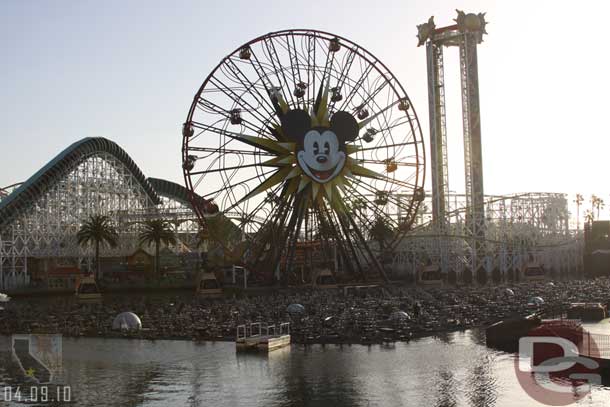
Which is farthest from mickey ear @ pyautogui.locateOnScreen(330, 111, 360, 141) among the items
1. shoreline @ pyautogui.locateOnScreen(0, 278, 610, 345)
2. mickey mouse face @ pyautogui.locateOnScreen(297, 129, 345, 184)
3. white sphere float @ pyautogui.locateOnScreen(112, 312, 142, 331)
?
white sphere float @ pyautogui.locateOnScreen(112, 312, 142, 331)

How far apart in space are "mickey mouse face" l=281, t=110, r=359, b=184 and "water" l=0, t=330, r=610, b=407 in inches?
1031

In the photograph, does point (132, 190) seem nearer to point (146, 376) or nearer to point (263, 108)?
point (263, 108)

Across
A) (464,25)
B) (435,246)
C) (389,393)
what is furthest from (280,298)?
(464,25)

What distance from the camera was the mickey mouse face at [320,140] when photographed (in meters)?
65.2

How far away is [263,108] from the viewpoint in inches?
2581

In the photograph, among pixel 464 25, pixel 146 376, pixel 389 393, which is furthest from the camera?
pixel 464 25

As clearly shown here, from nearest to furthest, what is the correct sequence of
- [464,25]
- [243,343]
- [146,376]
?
[146,376], [243,343], [464,25]

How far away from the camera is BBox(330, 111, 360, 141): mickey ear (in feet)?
221

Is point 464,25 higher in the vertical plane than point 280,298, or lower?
higher

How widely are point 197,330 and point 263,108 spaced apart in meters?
24.3
